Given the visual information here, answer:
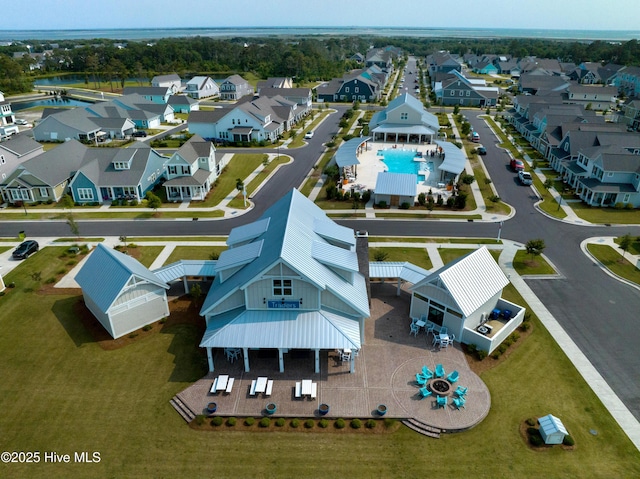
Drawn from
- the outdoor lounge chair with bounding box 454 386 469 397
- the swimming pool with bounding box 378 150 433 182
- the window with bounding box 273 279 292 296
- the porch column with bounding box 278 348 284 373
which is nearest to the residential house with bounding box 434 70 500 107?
the swimming pool with bounding box 378 150 433 182

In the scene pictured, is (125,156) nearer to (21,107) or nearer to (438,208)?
(438,208)

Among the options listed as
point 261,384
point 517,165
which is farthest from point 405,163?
point 261,384

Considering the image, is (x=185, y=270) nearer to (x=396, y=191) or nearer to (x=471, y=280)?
(x=471, y=280)

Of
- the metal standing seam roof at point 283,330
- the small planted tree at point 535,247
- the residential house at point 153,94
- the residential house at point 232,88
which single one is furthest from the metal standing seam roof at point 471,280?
the residential house at point 232,88

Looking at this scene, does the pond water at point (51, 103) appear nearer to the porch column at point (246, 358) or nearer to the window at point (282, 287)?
the window at point (282, 287)

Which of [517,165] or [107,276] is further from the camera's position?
[517,165]

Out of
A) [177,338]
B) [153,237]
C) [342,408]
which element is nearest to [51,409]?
[177,338]
